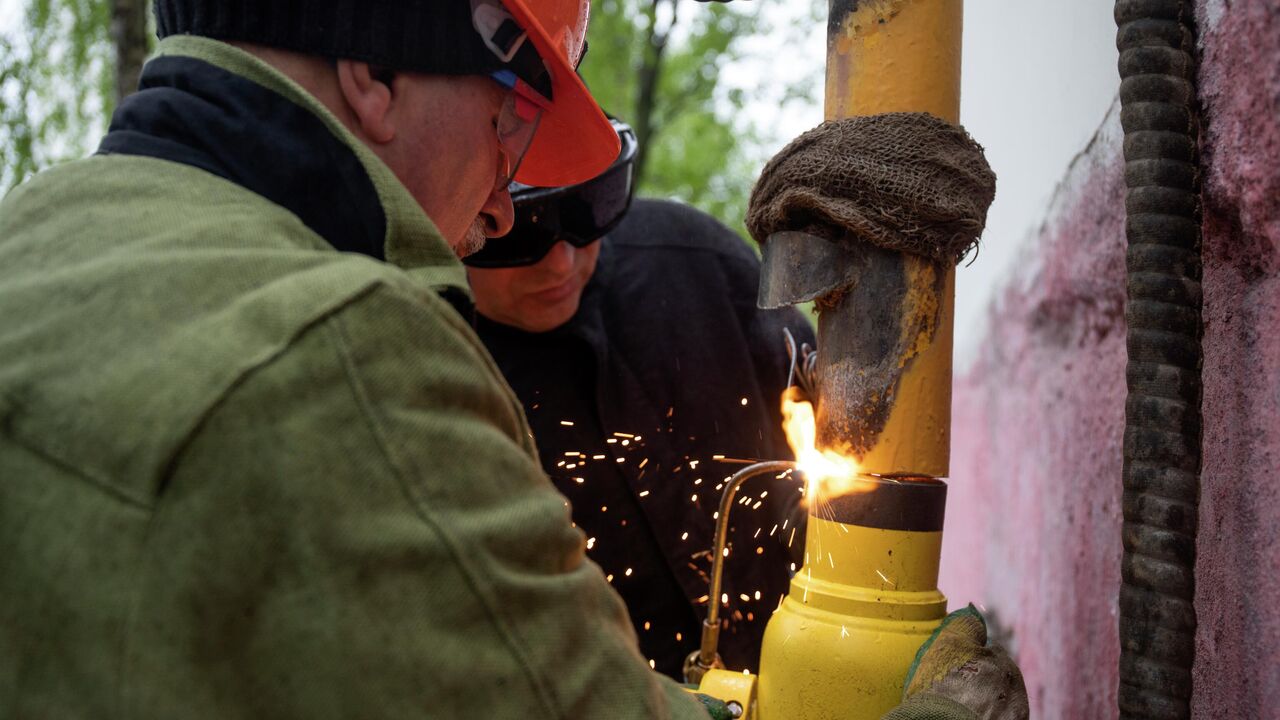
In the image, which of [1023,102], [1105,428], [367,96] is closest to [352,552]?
[367,96]

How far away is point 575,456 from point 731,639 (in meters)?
0.76

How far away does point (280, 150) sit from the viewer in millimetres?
1280

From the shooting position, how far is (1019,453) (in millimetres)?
3059

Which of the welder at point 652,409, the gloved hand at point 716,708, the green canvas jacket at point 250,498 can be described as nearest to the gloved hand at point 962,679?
the gloved hand at point 716,708

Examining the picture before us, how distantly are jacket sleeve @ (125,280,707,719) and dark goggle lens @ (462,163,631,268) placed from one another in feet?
6.08

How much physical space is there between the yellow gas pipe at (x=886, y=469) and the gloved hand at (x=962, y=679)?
0.13 ft

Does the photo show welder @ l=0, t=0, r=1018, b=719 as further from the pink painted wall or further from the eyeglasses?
the pink painted wall

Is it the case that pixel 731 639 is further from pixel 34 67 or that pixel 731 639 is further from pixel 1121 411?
pixel 34 67

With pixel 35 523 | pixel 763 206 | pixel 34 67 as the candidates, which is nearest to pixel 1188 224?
pixel 763 206

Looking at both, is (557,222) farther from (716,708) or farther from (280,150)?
(280,150)

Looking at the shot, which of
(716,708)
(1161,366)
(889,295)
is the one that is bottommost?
(716,708)

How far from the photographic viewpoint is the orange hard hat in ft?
5.82

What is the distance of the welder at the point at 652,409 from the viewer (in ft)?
10.6

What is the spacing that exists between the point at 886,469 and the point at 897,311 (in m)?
0.27
